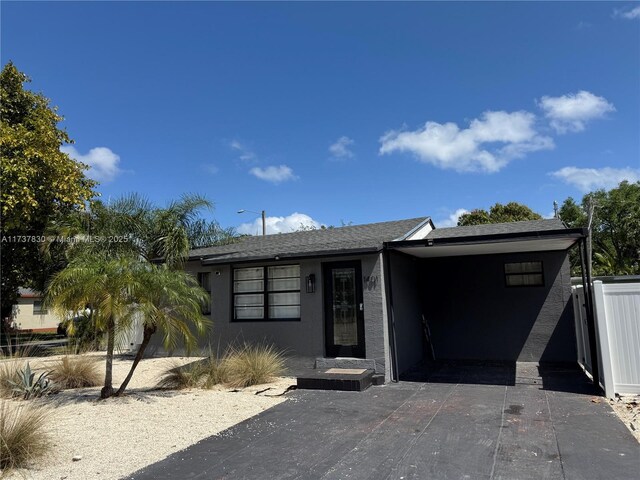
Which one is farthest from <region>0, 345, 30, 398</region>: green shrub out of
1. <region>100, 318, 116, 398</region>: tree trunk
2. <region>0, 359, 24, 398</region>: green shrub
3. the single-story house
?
the single-story house

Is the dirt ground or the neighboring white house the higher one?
the neighboring white house

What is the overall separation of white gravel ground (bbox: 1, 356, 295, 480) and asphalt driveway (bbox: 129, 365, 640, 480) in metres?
0.35

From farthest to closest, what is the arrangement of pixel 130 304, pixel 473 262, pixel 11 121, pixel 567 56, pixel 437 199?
pixel 437 199 → pixel 11 121 → pixel 473 262 → pixel 567 56 → pixel 130 304

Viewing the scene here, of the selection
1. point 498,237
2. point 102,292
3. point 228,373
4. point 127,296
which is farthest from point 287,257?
point 498,237

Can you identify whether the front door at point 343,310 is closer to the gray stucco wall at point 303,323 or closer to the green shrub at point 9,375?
the gray stucco wall at point 303,323

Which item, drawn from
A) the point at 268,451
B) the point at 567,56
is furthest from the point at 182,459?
the point at 567,56

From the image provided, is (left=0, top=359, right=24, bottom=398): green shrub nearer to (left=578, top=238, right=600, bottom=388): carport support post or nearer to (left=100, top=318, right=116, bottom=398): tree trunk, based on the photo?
(left=100, top=318, right=116, bottom=398): tree trunk

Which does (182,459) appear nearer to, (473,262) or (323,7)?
(473,262)

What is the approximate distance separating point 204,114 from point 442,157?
978 cm

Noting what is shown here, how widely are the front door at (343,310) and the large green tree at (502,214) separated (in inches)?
828

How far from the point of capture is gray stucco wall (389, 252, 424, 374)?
29.7ft

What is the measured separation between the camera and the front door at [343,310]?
8688 millimetres

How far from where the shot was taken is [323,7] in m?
9.95

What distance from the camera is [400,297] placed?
30.9 ft
